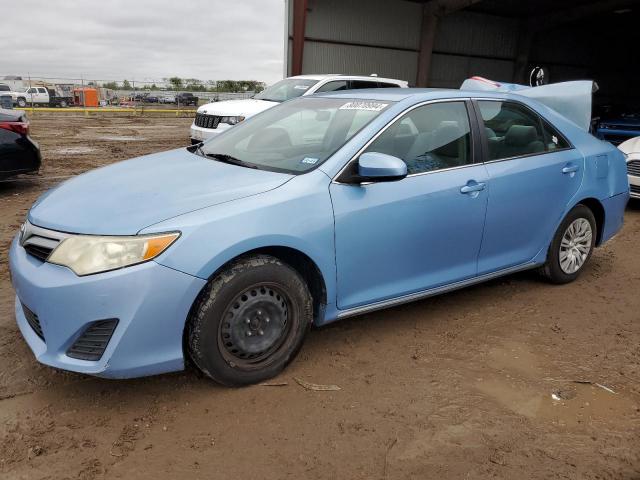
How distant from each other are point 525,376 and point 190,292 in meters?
1.95

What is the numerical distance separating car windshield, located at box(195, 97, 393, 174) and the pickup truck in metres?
38.3

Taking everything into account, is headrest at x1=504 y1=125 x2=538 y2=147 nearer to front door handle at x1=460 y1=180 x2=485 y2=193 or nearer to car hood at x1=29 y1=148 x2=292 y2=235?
front door handle at x1=460 y1=180 x2=485 y2=193

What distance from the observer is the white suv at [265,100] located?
9.63 meters

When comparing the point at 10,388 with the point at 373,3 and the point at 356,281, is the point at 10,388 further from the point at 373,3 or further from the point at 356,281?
the point at 373,3

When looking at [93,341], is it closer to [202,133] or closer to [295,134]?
[295,134]

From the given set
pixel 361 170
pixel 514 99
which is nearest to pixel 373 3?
pixel 514 99

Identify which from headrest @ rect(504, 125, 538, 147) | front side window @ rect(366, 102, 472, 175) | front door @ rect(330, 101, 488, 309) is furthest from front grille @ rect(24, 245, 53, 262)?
headrest @ rect(504, 125, 538, 147)

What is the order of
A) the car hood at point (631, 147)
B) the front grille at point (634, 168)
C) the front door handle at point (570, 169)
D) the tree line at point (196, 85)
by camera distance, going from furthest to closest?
the tree line at point (196, 85) < the car hood at point (631, 147) < the front grille at point (634, 168) < the front door handle at point (570, 169)

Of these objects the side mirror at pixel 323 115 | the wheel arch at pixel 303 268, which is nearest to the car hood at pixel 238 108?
the side mirror at pixel 323 115

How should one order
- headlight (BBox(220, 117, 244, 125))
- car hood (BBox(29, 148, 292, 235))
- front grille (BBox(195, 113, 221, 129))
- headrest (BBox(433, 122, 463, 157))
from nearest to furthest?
car hood (BBox(29, 148, 292, 235)), headrest (BBox(433, 122, 463, 157)), headlight (BBox(220, 117, 244, 125)), front grille (BBox(195, 113, 221, 129))

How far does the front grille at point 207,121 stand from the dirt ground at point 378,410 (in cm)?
636

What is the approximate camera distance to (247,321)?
9.14ft

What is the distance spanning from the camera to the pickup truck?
3681 centimetres

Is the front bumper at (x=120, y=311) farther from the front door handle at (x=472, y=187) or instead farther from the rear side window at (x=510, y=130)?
the rear side window at (x=510, y=130)
